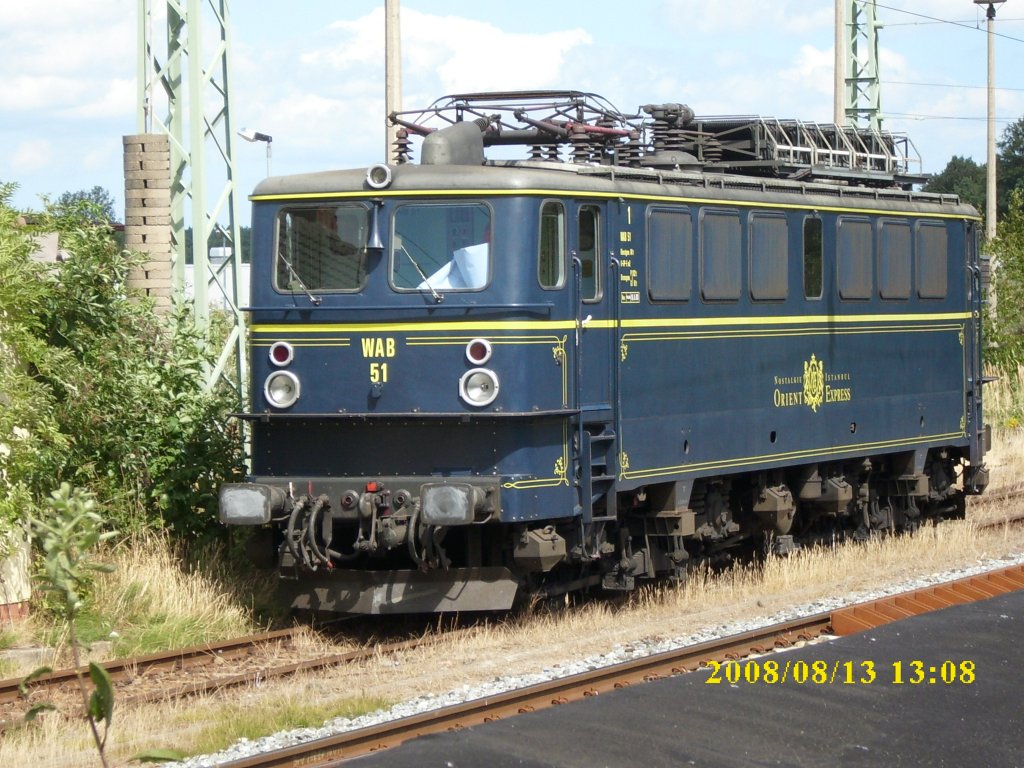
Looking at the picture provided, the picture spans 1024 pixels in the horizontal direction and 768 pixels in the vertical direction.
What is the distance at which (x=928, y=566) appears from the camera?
15.4 meters

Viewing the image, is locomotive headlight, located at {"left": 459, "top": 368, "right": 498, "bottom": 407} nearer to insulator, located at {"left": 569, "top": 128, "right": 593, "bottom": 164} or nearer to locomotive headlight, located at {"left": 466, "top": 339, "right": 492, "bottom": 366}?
locomotive headlight, located at {"left": 466, "top": 339, "right": 492, "bottom": 366}

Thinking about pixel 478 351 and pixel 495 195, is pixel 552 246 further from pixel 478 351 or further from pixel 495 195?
pixel 478 351

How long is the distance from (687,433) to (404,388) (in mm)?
Answer: 2875

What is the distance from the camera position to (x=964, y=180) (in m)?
97.7

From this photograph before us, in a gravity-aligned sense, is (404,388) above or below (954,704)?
above

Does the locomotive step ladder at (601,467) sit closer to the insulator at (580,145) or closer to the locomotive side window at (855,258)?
the insulator at (580,145)

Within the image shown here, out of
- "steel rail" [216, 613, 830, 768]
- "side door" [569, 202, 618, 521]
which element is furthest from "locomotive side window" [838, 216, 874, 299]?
"steel rail" [216, 613, 830, 768]

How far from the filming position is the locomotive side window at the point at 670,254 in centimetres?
1279

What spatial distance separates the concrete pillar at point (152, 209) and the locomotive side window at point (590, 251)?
428cm

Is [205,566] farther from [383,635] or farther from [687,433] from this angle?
[687,433]

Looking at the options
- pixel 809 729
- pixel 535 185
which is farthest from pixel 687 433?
pixel 809 729

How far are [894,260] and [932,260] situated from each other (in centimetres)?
93

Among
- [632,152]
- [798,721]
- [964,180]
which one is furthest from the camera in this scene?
[964,180]

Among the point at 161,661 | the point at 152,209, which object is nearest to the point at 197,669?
the point at 161,661
